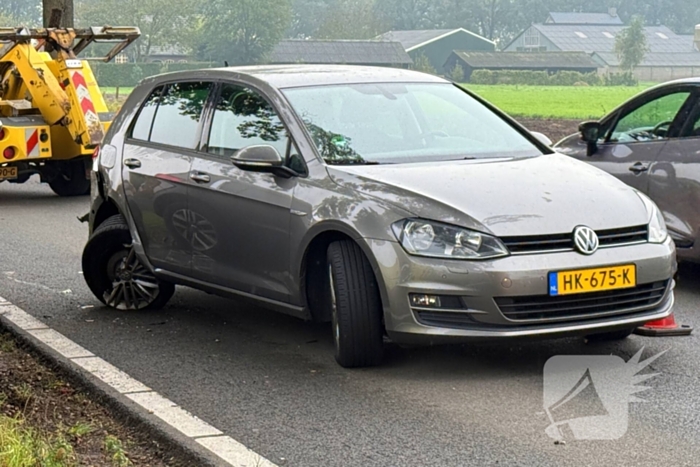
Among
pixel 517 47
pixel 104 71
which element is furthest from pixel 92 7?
pixel 517 47

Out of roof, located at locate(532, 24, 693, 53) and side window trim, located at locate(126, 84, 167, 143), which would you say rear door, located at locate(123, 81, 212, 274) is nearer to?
side window trim, located at locate(126, 84, 167, 143)

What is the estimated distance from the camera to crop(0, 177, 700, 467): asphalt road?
5086mm

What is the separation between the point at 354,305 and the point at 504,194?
94cm

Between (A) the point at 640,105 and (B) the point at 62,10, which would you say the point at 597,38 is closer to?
(B) the point at 62,10

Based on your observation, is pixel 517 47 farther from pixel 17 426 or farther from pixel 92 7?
pixel 17 426

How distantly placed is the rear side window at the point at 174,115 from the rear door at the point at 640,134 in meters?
3.31

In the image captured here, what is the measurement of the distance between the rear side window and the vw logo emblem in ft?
8.65

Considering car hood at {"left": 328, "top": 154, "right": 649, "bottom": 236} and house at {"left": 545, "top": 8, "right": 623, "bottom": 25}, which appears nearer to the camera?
car hood at {"left": 328, "top": 154, "right": 649, "bottom": 236}

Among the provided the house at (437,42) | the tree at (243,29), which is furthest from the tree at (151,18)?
the house at (437,42)

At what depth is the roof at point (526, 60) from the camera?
117100 mm

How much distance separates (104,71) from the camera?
302 ft

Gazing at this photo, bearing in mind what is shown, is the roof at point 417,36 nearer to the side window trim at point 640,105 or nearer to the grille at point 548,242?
the side window trim at point 640,105

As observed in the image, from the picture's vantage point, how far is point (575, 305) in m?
6.09

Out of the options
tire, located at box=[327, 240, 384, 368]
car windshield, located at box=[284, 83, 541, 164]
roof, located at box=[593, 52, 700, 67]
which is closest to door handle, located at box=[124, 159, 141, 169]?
car windshield, located at box=[284, 83, 541, 164]
